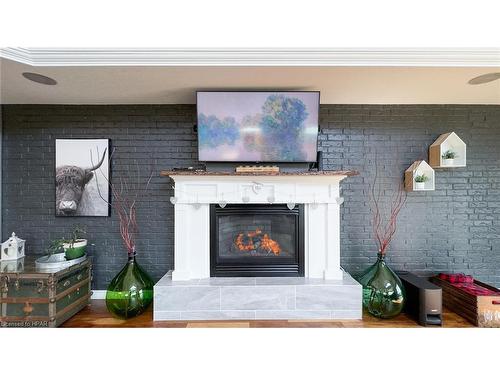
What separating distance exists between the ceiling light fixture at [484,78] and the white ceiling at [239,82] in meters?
0.07

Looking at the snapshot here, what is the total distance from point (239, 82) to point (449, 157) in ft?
7.87

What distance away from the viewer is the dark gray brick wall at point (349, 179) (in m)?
3.02

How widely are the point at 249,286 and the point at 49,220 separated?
7.87 ft

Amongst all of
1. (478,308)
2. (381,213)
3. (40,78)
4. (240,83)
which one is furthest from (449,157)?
(40,78)

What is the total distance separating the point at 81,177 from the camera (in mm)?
2990

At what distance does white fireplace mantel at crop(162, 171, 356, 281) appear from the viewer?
2.64 m

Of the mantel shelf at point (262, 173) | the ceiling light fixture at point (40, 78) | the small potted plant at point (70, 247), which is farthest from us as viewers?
the small potted plant at point (70, 247)

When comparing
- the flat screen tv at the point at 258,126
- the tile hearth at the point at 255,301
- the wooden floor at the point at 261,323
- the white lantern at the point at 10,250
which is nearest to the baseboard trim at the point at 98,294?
the wooden floor at the point at 261,323

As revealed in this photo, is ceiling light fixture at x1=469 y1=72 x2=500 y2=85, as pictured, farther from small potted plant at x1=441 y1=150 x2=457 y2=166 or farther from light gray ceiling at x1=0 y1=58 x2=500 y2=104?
small potted plant at x1=441 y1=150 x2=457 y2=166

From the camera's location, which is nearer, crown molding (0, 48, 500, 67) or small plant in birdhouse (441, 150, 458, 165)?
crown molding (0, 48, 500, 67)

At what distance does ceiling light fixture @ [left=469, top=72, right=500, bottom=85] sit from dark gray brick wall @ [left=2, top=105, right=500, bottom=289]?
1.72 ft

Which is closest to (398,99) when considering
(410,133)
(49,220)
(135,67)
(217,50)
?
(410,133)

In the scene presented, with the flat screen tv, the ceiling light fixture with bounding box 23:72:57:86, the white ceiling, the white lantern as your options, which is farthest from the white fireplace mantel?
the white lantern

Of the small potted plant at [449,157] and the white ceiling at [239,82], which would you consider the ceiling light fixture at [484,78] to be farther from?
the small potted plant at [449,157]
